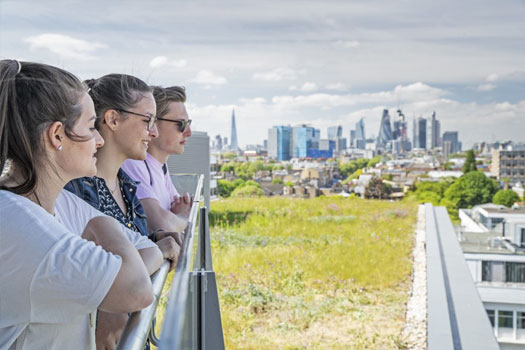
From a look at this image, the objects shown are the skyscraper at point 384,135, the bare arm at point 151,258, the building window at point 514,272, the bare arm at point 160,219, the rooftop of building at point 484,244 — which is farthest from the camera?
the skyscraper at point 384,135

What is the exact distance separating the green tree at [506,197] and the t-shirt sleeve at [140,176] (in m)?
30.0

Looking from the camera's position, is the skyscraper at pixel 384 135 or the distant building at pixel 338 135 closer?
the distant building at pixel 338 135

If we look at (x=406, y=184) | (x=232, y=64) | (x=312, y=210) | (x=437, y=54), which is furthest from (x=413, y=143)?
(x=312, y=210)

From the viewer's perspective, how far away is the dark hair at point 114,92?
1.46 metres

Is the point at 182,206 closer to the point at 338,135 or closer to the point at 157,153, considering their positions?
the point at 157,153

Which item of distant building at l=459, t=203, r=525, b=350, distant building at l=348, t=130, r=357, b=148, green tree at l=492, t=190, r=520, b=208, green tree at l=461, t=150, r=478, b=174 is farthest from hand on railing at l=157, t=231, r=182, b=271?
distant building at l=348, t=130, r=357, b=148

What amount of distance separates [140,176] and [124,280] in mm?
1113

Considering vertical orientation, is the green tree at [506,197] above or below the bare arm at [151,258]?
below

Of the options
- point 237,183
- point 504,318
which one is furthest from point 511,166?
point 504,318

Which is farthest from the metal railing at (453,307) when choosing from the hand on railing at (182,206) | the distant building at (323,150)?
the distant building at (323,150)

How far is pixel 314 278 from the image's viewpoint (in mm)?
5320

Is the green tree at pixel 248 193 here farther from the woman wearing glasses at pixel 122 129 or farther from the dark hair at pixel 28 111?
the dark hair at pixel 28 111

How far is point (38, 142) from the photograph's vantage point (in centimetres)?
76

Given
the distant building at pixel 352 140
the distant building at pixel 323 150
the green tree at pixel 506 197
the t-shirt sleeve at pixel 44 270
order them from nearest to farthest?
the t-shirt sleeve at pixel 44 270 < the green tree at pixel 506 197 < the distant building at pixel 323 150 < the distant building at pixel 352 140
